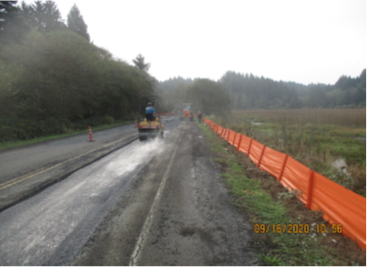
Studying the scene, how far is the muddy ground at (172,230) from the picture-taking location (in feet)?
10.4

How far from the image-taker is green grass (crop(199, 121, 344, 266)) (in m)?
3.13

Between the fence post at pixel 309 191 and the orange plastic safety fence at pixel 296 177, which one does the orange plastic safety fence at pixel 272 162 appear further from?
the fence post at pixel 309 191

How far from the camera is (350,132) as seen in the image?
608 inches

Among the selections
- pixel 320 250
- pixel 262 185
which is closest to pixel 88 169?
pixel 262 185

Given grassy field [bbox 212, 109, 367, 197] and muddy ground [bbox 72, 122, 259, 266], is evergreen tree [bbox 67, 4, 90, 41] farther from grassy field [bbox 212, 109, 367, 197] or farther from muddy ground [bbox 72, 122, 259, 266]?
muddy ground [bbox 72, 122, 259, 266]

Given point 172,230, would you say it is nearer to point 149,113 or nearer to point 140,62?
point 149,113

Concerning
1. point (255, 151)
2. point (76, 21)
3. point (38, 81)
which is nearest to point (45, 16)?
point (76, 21)

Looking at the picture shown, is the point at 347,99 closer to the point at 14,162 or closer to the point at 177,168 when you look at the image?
the point at 177,168

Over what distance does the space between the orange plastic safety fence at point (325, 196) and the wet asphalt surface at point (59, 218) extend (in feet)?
13.2
